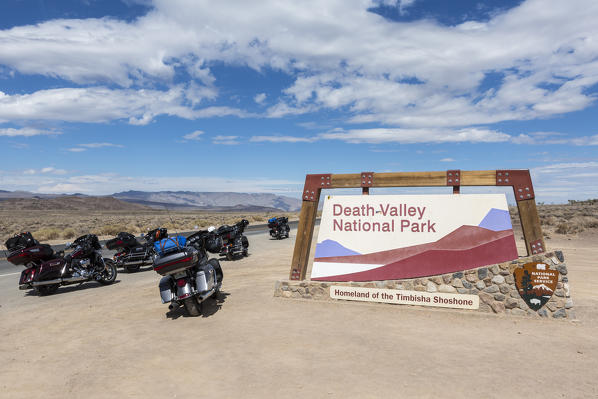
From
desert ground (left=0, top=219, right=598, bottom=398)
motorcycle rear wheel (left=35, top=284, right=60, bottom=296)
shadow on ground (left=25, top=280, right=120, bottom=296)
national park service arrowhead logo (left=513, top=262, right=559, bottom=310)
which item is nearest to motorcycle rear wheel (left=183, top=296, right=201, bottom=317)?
desert ground (left=0, top=219, right=598, bottom=398)

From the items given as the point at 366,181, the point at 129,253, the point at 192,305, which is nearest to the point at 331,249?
the point at 366,181

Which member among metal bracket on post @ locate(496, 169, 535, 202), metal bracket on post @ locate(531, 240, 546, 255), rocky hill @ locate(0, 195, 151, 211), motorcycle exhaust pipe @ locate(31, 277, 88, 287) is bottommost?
metal bracket on post @ locate(531, 240, 546, 255)

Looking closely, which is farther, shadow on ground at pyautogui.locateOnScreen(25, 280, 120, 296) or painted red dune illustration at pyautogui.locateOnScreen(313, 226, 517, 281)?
shadow on ground at pyautogui.locateOnScreen(25, 280, 120, 296)

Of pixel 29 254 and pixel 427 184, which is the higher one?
pixel 29 254

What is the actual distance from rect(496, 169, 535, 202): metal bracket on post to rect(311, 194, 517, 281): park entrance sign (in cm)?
28

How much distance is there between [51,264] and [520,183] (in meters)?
10.8

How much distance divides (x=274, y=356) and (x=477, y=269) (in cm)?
402

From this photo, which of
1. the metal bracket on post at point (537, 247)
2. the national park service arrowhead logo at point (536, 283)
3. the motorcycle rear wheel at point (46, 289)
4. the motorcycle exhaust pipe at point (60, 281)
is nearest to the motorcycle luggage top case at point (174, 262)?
the motorcycle exhaust pipe at point (60, 281)

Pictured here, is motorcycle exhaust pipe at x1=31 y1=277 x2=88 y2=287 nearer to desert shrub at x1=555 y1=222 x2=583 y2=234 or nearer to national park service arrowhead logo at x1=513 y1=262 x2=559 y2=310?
national park service arrowhead logo at x1=513 y1=262 x2=559 y2=310

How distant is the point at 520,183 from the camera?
731cm

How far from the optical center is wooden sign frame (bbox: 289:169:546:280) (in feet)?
23.5

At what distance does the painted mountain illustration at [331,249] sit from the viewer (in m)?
8.33

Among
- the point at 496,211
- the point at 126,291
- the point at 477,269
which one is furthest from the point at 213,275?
the point at 496,211

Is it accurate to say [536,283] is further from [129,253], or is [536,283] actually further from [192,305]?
[129,253]
